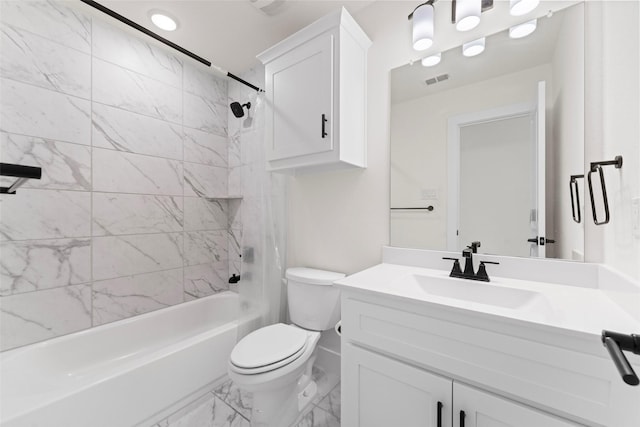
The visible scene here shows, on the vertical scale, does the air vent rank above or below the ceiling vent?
below

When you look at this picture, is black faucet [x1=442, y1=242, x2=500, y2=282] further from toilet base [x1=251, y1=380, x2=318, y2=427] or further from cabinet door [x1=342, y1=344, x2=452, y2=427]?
toilet base [x1=251, y1=380, x2=318, y2=427]

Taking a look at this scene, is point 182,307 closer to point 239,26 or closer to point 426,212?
point 426,212

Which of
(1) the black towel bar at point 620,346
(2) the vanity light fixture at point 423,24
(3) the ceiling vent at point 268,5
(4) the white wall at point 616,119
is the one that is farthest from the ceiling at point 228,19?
(1) the black towel bar at point 620,346

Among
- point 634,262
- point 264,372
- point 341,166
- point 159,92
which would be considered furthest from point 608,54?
point 159,92

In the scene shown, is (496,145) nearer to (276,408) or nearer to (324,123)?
(324,123)

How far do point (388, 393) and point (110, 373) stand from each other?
4.30 ft

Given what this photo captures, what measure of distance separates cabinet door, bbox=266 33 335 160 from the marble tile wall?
3.22 feet

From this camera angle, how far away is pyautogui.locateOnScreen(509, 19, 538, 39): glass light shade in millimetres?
1119

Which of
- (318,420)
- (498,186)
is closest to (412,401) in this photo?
(318,420)

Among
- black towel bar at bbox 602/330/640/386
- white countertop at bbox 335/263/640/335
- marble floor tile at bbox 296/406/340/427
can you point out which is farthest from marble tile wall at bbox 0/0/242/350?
black towel bar at bbox 602/330/640/386

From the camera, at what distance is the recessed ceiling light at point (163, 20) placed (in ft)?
5.35

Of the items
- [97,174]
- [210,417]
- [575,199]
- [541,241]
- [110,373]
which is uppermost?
[97,174]

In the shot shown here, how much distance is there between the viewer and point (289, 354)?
1256 mm

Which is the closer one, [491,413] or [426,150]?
[491,413]
